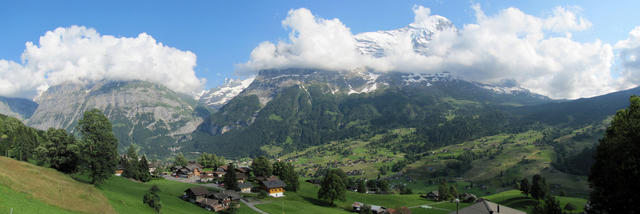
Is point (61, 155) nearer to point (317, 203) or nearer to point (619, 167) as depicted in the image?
point (317, 203)

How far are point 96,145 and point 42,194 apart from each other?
22070 millimetres

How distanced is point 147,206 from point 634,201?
232 ft

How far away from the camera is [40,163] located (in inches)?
3073

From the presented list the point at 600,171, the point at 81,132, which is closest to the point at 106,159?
the point at 81,132

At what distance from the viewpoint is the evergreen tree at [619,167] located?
30.1 metres

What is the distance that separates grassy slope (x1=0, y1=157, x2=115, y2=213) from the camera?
128 ft

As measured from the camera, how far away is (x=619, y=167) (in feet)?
102

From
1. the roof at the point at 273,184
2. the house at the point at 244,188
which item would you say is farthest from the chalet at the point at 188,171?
the roof at the point at 273,184

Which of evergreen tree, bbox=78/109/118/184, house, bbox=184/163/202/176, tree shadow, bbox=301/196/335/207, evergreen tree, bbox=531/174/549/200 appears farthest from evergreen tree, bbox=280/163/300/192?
evergreen tree, bbox=531/174/549/200

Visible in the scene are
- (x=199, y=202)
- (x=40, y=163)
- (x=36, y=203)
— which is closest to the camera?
(x=36, y=203)

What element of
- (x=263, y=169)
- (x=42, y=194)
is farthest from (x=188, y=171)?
(x=42, y=194)

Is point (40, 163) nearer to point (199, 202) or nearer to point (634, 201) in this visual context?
point (199, 202)

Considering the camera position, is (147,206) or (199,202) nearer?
(147,206)

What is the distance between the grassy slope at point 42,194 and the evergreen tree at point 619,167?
6085cm
